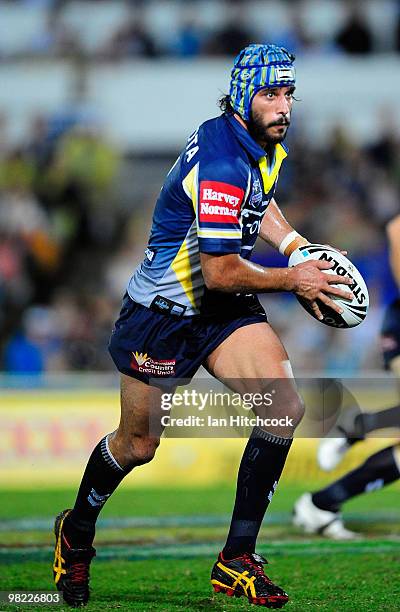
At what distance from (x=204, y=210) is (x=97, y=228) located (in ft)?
34.7

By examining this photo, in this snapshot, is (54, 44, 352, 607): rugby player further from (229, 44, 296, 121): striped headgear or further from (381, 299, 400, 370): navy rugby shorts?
(381, 299, 400, 370): navy rugby shorts

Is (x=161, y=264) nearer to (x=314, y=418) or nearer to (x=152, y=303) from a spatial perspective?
(x=152, y=303)

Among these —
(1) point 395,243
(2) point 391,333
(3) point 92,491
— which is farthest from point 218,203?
(2) point 391,333

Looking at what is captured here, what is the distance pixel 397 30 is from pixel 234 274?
1269 cm

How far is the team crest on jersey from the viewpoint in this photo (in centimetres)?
578

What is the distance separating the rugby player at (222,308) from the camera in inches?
222

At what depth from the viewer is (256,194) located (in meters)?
5.81

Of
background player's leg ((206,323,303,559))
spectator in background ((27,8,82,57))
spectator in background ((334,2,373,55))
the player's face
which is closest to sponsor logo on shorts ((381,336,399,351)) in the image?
background player's leg ((206,323,303,559))

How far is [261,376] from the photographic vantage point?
228 inches

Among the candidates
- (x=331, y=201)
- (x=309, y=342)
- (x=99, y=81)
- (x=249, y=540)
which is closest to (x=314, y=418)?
(x=249, y=540)

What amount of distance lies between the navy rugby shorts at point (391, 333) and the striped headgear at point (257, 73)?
291cm

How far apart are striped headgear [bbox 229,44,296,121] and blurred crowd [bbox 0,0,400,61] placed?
11.4 meters

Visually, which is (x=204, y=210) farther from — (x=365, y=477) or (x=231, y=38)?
(x=231, y=38)

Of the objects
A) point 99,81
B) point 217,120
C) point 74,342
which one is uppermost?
point 217,120
